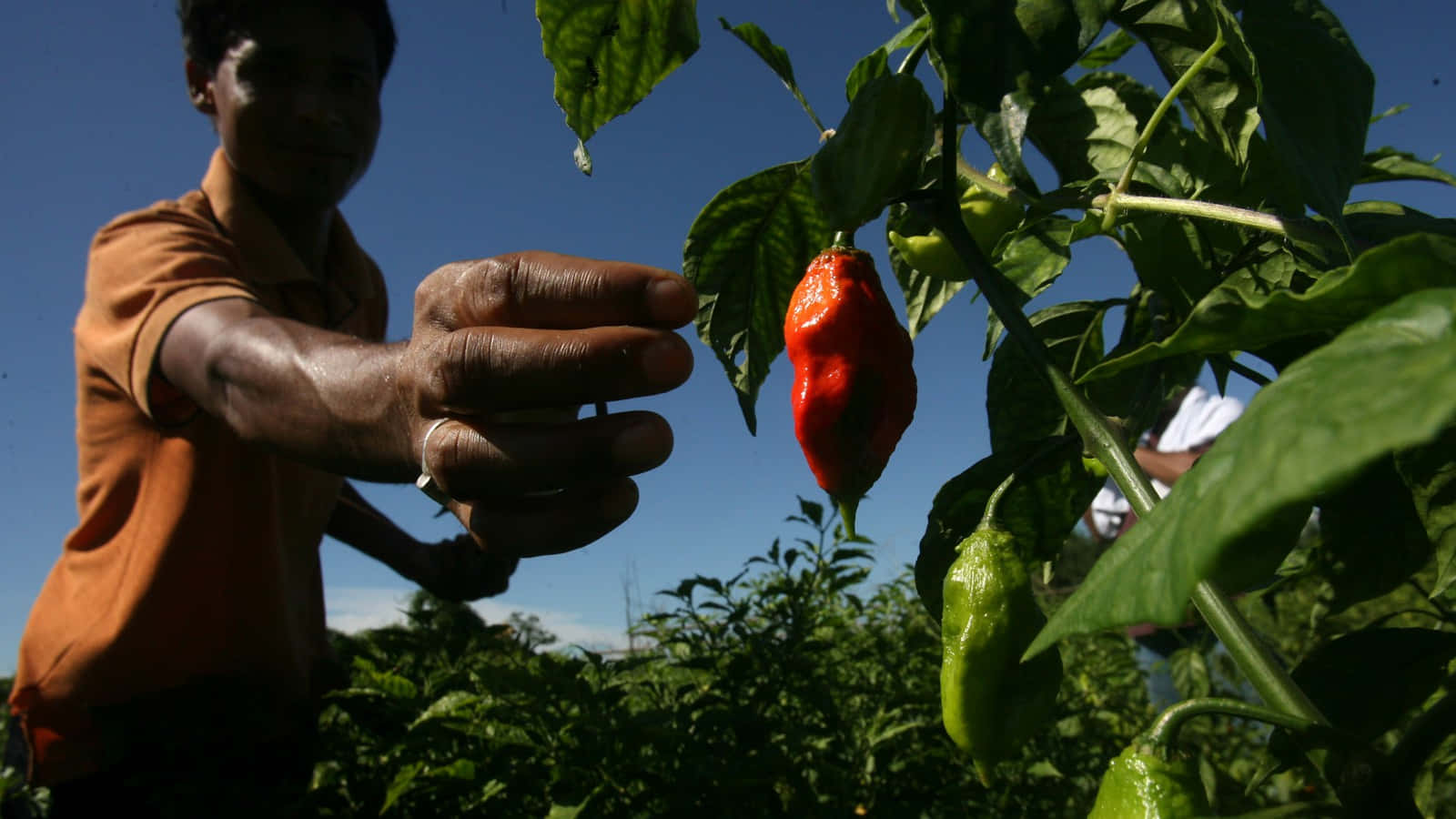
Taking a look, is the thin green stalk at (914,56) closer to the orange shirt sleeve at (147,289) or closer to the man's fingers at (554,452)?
the man's fingers at (554,452)

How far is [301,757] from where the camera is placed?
2371 mm

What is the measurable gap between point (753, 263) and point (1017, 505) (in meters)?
0.32

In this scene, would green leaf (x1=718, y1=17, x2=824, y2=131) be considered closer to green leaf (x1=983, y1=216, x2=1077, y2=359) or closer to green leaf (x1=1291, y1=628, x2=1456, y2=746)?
green leaf (x1=983, y1=216, x2=1077, y2=359)

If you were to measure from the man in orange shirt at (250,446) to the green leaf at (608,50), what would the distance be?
0.13 m

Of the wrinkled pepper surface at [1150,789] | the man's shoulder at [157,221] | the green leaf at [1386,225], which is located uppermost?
the man's shoulder at [157,221]

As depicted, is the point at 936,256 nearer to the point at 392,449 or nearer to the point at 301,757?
the point at 392,449

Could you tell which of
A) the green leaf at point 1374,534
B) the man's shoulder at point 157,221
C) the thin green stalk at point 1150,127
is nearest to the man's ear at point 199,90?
the man's shoulder at point 157,221

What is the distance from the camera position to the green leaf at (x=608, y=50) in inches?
27.2

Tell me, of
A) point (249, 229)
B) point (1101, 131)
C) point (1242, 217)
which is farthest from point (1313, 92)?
point (249, 229)

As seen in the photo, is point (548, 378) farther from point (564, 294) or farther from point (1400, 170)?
point (1400, 170)

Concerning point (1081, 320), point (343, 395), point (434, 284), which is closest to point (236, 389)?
point (343, 395)

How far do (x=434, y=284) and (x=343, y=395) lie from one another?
0.85 feet

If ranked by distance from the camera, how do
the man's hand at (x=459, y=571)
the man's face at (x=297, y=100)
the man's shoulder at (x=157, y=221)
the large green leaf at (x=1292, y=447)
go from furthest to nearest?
the man's hand at (x=459, y=571)
the man's face at (x=297, y=100)
the man's shoulder at (x=157, y=221)
the large green leaf at (x=1292, y=447)

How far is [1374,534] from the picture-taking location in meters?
0.66
